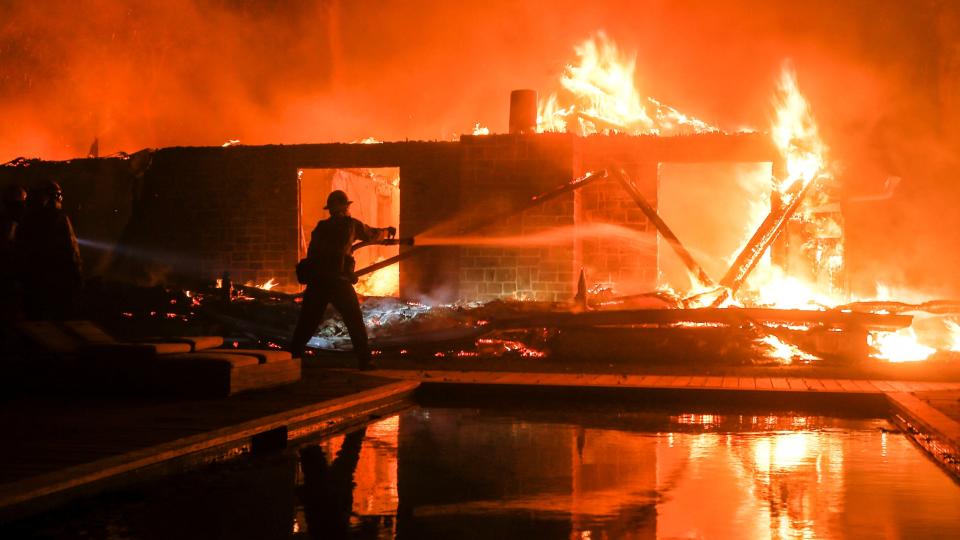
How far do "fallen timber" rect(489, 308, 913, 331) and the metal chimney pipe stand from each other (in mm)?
5668

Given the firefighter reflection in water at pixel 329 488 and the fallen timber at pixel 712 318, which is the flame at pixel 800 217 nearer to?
the fallen timber at pixel 712 318

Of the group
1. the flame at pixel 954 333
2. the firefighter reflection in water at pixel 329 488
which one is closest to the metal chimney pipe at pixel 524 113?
the flame at pixel 954 333

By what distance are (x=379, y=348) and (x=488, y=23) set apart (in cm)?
1598

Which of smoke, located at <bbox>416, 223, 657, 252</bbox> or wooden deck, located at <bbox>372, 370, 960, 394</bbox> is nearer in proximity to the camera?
wooden deck, located at <bbox>372, 370, 960, 394</bbox>

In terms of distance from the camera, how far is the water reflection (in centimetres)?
496

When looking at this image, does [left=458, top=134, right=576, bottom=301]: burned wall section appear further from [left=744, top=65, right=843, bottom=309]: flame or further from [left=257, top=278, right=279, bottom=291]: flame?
[left=257, top=278, right=279, bottom=291]: flame

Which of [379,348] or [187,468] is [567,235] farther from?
[187,468]

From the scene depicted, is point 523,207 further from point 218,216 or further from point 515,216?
point 218,216

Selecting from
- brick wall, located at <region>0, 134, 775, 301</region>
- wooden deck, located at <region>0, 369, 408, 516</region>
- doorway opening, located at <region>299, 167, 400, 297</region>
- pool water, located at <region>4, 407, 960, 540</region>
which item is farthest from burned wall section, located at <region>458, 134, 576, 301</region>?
pool water, located at <region>4, 407, 960, 540</region>

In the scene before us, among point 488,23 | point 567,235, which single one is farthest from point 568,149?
point 488,23

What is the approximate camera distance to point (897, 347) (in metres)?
13.5

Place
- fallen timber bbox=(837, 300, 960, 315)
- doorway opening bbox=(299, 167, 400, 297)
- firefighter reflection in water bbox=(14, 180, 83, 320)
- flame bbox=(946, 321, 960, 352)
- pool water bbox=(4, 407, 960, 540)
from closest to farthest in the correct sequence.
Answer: pool water bbox=(4, 407, 960, 540), firefighter reflection in water bbox=(14, 180, 83, 320), fallen timber bbox=(837, 300, 960, 315), flame bbox=(946, 321, 960, 352), doorway opening bbox=(299, 167, 400, 297)

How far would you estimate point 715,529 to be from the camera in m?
4.88

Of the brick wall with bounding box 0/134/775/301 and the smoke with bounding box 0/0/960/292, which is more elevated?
the smoke with bounding box 0/0/960/292
